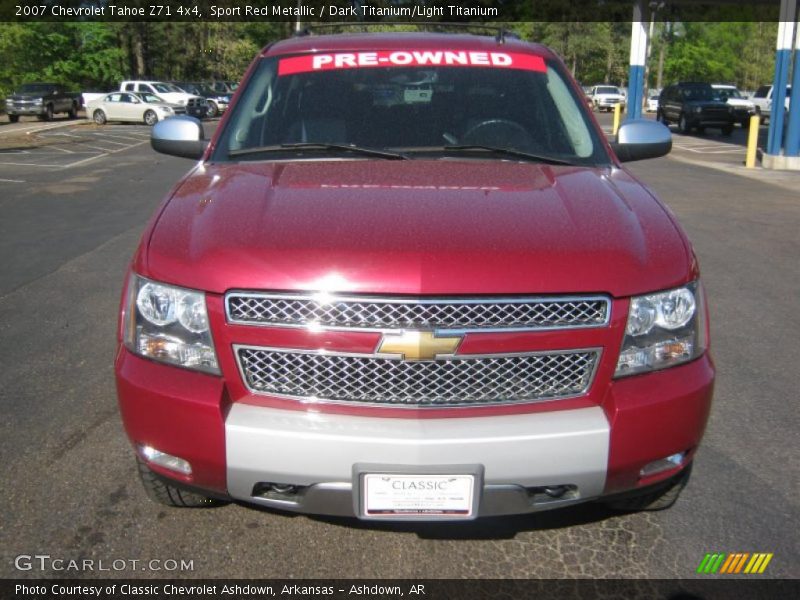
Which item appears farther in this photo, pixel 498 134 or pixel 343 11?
pixel 343 11

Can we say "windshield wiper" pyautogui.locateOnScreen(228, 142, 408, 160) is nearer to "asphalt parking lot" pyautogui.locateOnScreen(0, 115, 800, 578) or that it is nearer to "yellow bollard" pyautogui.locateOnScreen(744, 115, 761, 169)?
"asphalt parking lot" pyautogui.locateOnScreen(0, 115, 800, 578)

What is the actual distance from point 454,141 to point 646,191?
3.08 ft

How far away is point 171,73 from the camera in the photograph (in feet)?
196

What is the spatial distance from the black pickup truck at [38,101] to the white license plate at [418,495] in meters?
35.3

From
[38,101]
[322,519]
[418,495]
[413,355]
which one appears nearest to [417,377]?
[413,355]

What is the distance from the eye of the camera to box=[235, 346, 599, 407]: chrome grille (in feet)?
7.73

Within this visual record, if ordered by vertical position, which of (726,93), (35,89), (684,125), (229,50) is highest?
(229,50)

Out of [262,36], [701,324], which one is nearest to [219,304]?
[701,324]

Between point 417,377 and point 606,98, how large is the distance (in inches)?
1949

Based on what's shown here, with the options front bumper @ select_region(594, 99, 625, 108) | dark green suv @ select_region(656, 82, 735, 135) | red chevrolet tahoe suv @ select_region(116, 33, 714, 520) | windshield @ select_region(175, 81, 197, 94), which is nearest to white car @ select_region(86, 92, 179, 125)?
windshield @ select_region(175, 81, 197, 94)

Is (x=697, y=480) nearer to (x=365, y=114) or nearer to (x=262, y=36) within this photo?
(x=365, y=114)

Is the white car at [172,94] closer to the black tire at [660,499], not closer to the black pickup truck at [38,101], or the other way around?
the black pickup truck at [38,101]

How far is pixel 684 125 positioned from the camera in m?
30.3

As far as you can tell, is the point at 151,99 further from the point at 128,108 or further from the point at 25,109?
the point at 25,109
